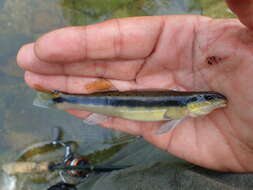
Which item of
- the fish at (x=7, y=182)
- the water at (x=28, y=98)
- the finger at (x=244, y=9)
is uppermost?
the finger at (x=244, y=9)

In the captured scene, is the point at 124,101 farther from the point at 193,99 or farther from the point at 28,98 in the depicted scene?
the point at 28,98

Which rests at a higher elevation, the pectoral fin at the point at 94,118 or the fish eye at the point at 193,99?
the fish eye at the point at 193,99

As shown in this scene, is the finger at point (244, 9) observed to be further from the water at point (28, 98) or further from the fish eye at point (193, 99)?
the water at point (28, 98)

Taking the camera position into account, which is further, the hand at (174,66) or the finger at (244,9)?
the hand at (174,66)

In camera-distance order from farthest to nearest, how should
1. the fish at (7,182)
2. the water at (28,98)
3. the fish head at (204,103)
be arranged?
the water at (28,98) < the fish at (7,182) < the fish head at (204,103)

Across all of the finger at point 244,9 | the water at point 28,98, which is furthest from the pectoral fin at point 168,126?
the water at point 28,98

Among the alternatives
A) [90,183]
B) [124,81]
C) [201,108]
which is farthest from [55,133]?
[201,108]

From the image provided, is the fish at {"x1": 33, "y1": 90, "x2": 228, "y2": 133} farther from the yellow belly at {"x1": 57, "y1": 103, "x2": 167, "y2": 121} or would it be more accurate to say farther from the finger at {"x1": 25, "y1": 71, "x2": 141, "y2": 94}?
the finger at {"x1": 25, "y1": 71, "x2": 141, "y2": 94}

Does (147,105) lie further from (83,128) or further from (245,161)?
(83,128)
